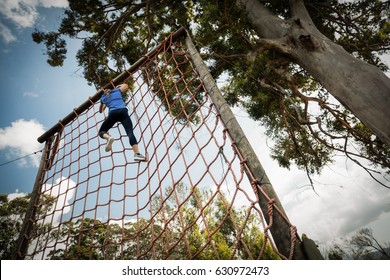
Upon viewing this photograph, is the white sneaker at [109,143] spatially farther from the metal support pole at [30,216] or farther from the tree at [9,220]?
the tree at [9,220]

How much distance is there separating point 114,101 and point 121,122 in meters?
0.29

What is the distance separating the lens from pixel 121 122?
2.78 meters

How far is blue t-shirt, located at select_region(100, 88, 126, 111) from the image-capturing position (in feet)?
9.16

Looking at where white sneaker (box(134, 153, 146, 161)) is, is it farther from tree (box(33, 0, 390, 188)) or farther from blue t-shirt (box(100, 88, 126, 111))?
tree (box(33, 0, 390, 188))

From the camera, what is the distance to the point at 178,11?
4.67 metres

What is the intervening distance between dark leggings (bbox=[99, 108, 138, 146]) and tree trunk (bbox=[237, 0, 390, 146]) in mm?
2210

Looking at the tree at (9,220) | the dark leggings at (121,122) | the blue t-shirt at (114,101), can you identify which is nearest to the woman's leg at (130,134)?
the dark leggings at (121,122)

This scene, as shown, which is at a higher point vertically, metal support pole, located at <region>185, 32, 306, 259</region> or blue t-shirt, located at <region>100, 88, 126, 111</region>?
blue t-shirt, located at <region>100, 88, 126, 111</region>

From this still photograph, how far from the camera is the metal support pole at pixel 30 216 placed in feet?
7.76

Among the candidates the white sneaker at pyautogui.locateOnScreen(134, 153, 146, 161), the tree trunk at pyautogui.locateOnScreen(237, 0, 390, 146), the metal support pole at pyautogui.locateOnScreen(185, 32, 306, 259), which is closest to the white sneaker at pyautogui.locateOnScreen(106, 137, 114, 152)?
the white sneaker at pyautogui.locateOnScreen(134, 153, 146, 161)

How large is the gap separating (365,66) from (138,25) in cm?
527

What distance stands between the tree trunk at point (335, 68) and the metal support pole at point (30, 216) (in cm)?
349
